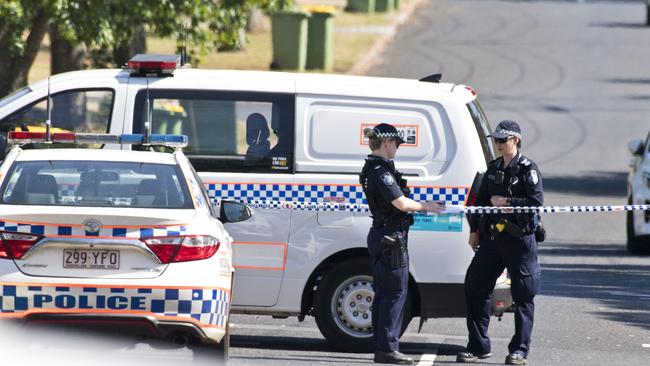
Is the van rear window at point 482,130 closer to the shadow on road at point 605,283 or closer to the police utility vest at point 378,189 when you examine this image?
the police utility vest at point 378,189

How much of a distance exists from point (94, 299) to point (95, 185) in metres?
0.85

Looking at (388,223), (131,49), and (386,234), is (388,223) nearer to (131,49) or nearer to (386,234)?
(386,234)

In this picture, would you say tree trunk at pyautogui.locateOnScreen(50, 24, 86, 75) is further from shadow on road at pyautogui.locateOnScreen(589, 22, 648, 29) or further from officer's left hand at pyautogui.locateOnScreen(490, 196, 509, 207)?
shadow on road at pyautogui.locateOnScreen(589, 22, 648, 29)

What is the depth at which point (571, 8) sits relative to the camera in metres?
50.2

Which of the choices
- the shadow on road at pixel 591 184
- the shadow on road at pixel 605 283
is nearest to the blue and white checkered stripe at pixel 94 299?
→ the shadow on road at pixel 605 283

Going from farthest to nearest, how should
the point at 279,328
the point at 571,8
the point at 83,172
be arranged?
the point at 571,8 → the point at 279,328 → the point at 83,172

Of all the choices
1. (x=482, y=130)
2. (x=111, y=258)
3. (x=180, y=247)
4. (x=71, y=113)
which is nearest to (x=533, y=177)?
(x=482, y=130)

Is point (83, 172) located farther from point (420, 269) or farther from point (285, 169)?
point (420, 269)

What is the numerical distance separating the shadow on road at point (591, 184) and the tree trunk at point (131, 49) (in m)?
7.11

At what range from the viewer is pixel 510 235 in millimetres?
9438

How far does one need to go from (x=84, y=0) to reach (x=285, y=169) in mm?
9517

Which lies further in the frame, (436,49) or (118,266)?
(436,49)

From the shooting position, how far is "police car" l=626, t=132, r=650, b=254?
615 inches

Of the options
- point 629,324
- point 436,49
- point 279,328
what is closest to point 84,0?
point 279,328
